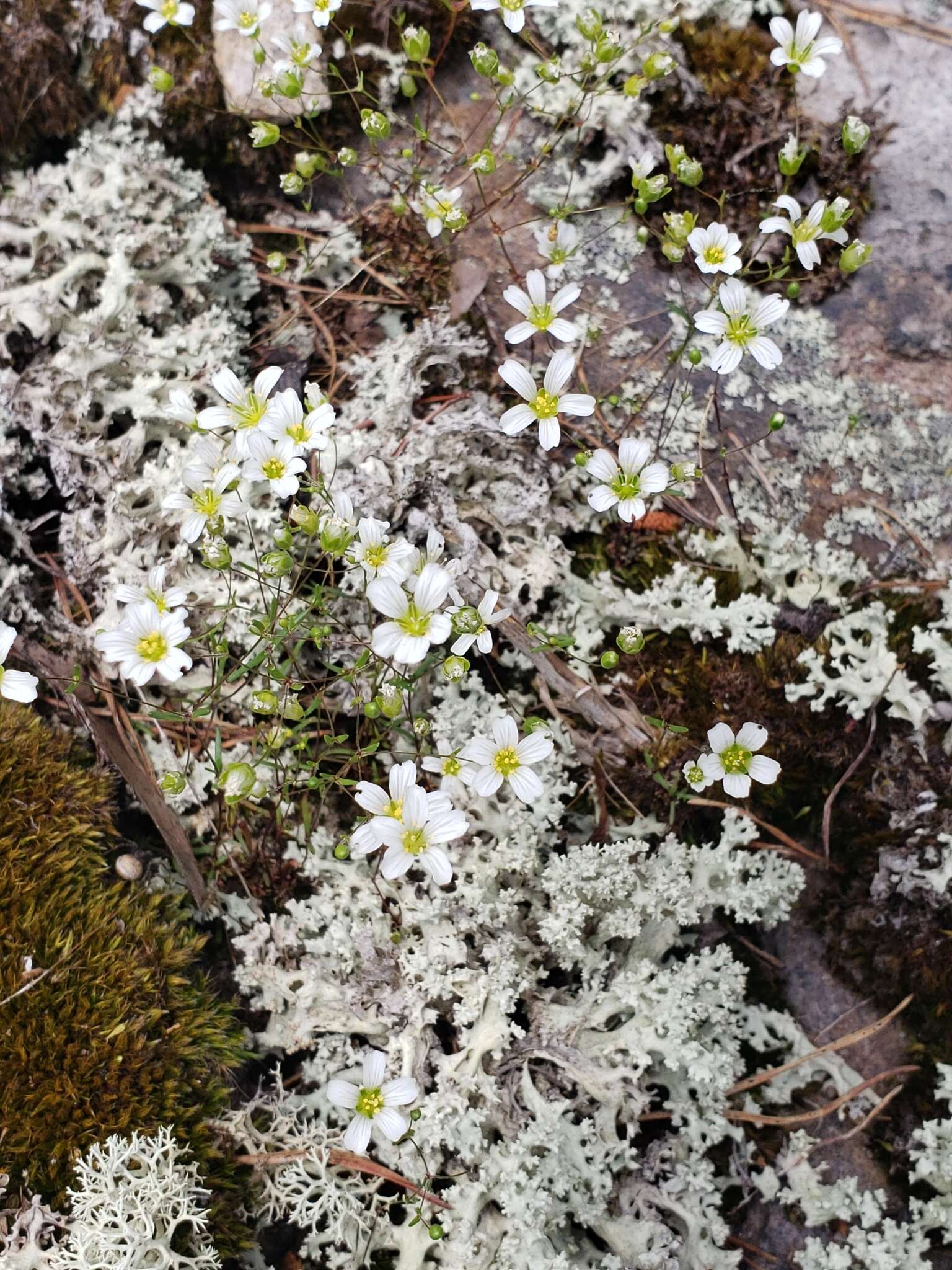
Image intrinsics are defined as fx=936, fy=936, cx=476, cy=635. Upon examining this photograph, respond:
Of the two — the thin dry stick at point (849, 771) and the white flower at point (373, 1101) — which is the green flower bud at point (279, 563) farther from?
the thin dry stick at point (849, 771)

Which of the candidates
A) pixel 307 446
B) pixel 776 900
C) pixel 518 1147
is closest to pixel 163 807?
pixel 307 446

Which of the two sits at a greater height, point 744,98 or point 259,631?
point 744,98

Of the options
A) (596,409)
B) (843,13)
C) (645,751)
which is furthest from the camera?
(843,13)

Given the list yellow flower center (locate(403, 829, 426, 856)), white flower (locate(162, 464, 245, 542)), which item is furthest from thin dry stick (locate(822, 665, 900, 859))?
white flower (locate(162, 464, 245, 542))

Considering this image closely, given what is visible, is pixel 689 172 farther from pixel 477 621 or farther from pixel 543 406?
pixel 477 621

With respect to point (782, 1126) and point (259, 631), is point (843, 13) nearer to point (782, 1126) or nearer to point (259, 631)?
point (259, 631)

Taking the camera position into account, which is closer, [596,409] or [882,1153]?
[882,1153]

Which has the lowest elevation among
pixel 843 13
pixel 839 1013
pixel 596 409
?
pixel 839 1013

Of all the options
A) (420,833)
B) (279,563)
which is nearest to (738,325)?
(279,563)
